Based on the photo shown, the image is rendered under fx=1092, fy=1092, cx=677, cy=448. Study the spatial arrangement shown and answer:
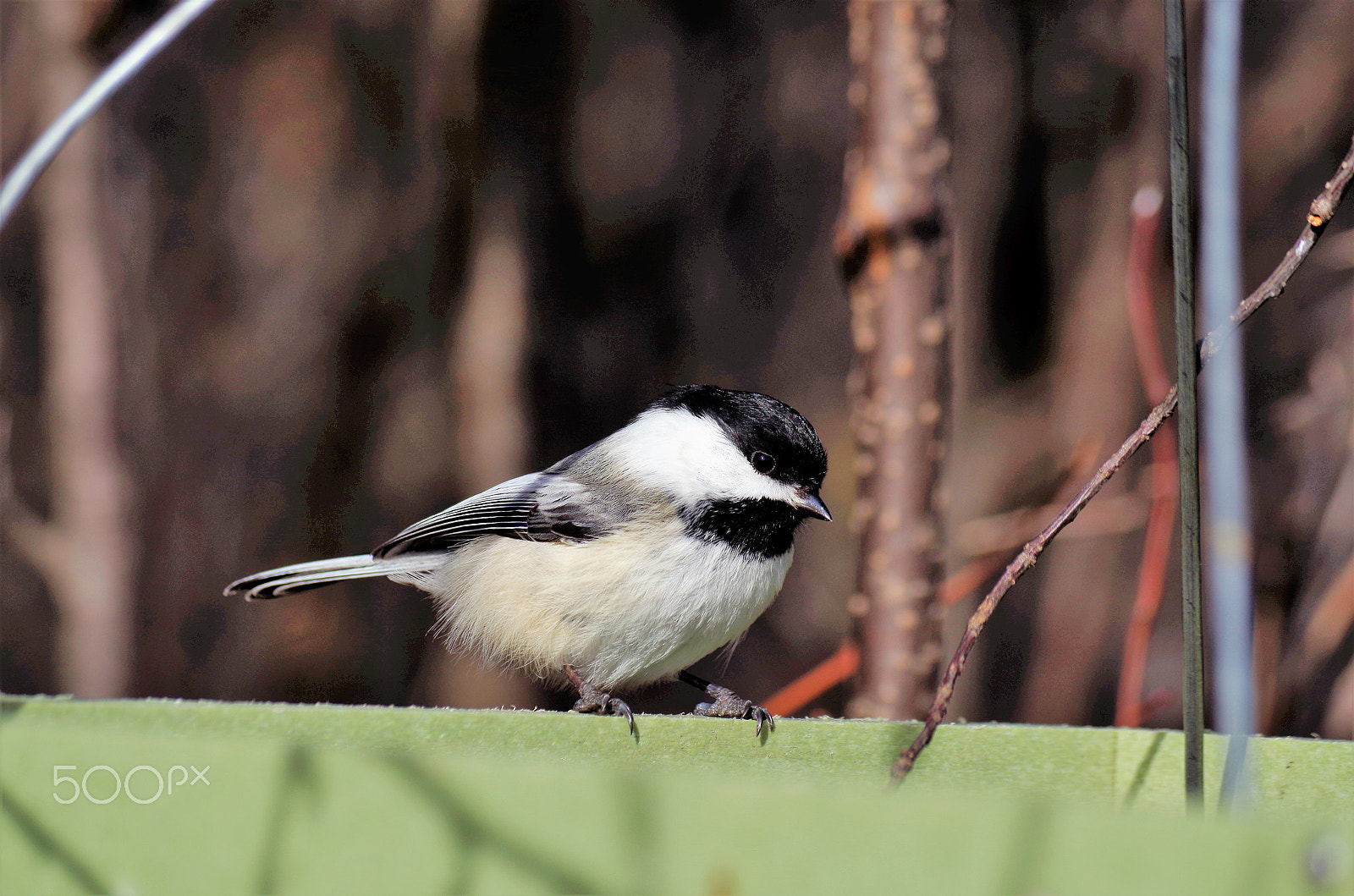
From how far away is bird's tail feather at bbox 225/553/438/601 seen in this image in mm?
1037

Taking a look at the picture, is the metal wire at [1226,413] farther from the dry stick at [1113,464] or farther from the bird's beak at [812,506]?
the bird's beak at [812,506]

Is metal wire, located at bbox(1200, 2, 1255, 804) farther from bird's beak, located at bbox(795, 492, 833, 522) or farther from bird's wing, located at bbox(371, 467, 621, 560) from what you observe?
bird's wing, located at bbox(371, 467, 621, 560)

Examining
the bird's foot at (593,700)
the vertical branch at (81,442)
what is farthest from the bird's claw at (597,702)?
the vertical branch at (81,442)

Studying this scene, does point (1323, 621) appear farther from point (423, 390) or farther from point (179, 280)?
point (179, 280)

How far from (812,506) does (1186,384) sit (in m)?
0.57

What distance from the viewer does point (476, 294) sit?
1.65 metres

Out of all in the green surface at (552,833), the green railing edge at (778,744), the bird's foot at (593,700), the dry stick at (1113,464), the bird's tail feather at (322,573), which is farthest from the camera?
the bird's tail feather at (322,573)

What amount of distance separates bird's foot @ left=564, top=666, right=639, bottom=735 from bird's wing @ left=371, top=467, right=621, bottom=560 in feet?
0.43

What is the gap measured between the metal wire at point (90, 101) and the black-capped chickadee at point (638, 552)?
1.55ft

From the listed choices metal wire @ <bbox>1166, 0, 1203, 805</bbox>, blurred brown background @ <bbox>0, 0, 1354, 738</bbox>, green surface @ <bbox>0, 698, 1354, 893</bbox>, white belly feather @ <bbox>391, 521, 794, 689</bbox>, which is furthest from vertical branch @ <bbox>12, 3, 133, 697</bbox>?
metal wire @ <bbox>1166, 0, 1203, 805</bbox>

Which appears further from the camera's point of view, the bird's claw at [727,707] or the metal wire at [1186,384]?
the bird's claw at [727,707]

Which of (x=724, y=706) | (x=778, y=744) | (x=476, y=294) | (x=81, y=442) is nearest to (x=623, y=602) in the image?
(x=724, y=706)

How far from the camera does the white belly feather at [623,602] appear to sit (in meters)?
0.97

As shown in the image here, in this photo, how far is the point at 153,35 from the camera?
562 mm
